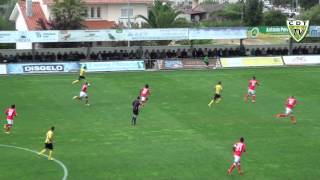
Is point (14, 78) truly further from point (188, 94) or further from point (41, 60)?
point (188, 94)

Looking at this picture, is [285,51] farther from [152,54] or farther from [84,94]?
[84,94]

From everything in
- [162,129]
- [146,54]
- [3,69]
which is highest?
[146,54]

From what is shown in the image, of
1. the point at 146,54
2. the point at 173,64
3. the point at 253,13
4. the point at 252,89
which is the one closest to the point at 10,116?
the point at 252,89

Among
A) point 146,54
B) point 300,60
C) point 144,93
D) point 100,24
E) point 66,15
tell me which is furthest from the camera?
point 100,24

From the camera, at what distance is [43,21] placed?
3012 inches

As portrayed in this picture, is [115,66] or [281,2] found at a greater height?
[281,2]

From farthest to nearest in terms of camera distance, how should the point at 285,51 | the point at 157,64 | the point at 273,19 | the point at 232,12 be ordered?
the point at 232,12 < the point at 273,19 < the point at 285,51 < the point at 157,64

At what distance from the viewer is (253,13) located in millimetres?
97062

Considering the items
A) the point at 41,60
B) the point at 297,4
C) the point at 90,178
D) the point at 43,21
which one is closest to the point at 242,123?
the point at 90,178

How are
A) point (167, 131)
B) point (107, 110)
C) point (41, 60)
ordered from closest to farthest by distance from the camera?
1. point (167, 131)
2. point (107, 110)
3. point (41, 60)

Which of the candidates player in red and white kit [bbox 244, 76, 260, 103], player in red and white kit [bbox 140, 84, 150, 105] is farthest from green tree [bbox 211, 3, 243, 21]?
player in red and white kit [bbox 140, 84, 150, 105]

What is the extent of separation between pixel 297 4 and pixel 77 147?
361 feet

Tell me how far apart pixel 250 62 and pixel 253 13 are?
3772cm

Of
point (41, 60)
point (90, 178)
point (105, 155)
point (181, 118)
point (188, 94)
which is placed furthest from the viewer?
point (41, 60)
